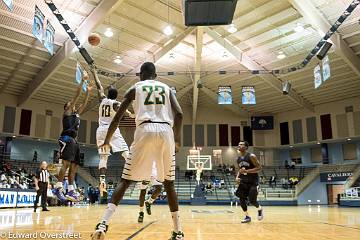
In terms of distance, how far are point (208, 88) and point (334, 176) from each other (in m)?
12.4

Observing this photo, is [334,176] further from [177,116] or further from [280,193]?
[177,116]

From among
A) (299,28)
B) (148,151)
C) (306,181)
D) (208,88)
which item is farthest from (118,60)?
(148,151)

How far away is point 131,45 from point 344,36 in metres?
11.9

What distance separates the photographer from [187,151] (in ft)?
110

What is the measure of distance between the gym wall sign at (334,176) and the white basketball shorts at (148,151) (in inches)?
1042

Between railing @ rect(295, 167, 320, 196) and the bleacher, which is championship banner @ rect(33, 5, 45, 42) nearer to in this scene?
the bleacher

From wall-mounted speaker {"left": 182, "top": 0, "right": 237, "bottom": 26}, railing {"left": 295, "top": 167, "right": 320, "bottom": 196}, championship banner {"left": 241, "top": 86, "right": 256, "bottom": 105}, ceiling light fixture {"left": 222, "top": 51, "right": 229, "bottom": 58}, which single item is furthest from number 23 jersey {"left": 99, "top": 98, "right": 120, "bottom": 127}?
railing {"left": 295, "top": 167, "right": 320, "bottom": 196}

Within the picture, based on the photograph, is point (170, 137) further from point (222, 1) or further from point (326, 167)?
point (326, 167)

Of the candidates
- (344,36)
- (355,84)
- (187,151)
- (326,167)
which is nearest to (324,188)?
(326,167)

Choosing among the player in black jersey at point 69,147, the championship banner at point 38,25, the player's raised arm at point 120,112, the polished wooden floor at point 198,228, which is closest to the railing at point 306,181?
the polished wooden floor at point 198,228

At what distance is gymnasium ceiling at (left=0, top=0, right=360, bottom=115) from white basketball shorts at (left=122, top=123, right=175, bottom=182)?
43.2ft

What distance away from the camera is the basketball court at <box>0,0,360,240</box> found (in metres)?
15.5

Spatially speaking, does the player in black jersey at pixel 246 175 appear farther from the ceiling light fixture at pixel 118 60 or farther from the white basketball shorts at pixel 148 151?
the ceiling light fixture at pixel 118 60

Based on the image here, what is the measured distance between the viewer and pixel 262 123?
3275cm
